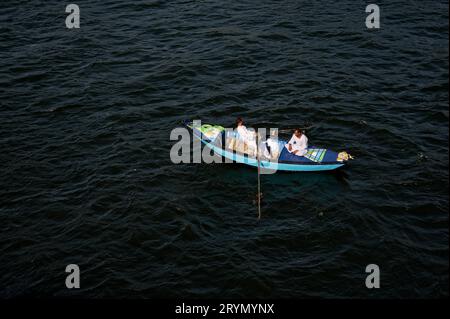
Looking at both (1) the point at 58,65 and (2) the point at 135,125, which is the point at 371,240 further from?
(1) the point at 58,65

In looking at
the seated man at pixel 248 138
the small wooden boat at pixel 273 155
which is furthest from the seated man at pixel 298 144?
the seated man at pixel 248 138

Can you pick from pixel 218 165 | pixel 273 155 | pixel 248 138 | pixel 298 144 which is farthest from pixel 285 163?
pixel 218 165

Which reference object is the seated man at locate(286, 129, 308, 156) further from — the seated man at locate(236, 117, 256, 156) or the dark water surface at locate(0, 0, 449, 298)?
the seated man at locate(236, 117, 256, 156)

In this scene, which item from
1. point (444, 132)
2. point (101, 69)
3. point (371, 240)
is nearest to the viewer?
point (371, 240)

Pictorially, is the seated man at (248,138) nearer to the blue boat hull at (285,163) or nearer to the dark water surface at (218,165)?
the blue boat hull at (285,163)

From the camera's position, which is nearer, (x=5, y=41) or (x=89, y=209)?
(x=89, y=209)
